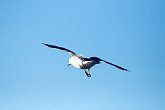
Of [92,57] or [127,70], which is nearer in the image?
[92,57]

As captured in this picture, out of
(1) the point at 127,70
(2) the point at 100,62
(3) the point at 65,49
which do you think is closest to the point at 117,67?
(1) the point at 127,70

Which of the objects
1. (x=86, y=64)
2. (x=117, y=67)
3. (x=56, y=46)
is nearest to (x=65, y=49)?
(x=56, y=46)

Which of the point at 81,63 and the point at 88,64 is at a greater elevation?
the point at 81,63

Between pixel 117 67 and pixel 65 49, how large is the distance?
622cm

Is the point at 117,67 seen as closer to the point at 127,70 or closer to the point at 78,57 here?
the point at 127,70

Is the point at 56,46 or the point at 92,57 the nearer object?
the point at 92,57

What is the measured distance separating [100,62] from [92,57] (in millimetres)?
992

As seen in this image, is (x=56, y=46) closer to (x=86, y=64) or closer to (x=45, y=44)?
(x=45, y=44)

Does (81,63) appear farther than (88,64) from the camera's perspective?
Yes

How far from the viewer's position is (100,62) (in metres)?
36.3

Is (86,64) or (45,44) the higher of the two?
(45,44)

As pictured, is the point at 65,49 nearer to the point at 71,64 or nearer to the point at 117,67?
the point at 71,64

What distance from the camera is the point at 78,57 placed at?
39062 mm

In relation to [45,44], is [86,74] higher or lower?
lower
